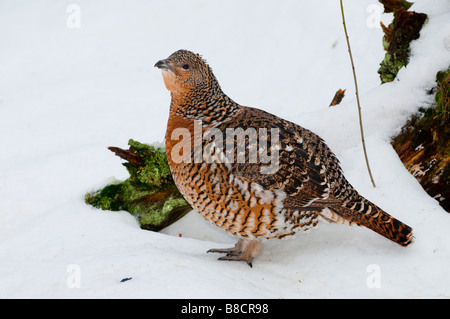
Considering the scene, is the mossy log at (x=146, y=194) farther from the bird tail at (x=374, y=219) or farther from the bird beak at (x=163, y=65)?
the bird tail at (x=374, y=219)

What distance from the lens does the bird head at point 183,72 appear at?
3.88m

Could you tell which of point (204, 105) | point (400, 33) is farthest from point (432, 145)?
point (204, 105)

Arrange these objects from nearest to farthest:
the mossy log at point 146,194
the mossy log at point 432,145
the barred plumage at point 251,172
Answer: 1. the barred plumage at point 251,172
2. the mossy log at point 432,145
3. the mossy log at point 146,194

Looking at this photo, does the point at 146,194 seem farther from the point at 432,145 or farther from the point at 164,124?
the point at 432,145

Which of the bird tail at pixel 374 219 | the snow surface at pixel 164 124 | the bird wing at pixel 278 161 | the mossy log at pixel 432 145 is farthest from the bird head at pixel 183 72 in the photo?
the mossy log at pixel 432 145

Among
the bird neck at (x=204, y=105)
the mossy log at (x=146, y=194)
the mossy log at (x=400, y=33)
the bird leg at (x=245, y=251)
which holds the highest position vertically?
the mossy log at (x=400, y=33)

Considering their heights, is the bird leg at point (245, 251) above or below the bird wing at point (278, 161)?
below

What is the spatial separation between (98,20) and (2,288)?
23.2 ft

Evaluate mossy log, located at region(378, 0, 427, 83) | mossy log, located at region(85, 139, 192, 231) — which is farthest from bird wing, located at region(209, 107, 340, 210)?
mossy log, located at region(378, 0, 427, 83)

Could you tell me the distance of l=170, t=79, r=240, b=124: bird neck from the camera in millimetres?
3803

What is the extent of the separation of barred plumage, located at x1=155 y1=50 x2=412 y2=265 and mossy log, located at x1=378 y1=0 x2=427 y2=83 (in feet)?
4.72

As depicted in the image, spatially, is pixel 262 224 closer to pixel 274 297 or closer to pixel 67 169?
pixel 274 297

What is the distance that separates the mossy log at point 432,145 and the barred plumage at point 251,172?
79 cm

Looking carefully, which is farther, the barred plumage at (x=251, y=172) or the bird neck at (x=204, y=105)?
the bird neck at (x=204, y=105)
